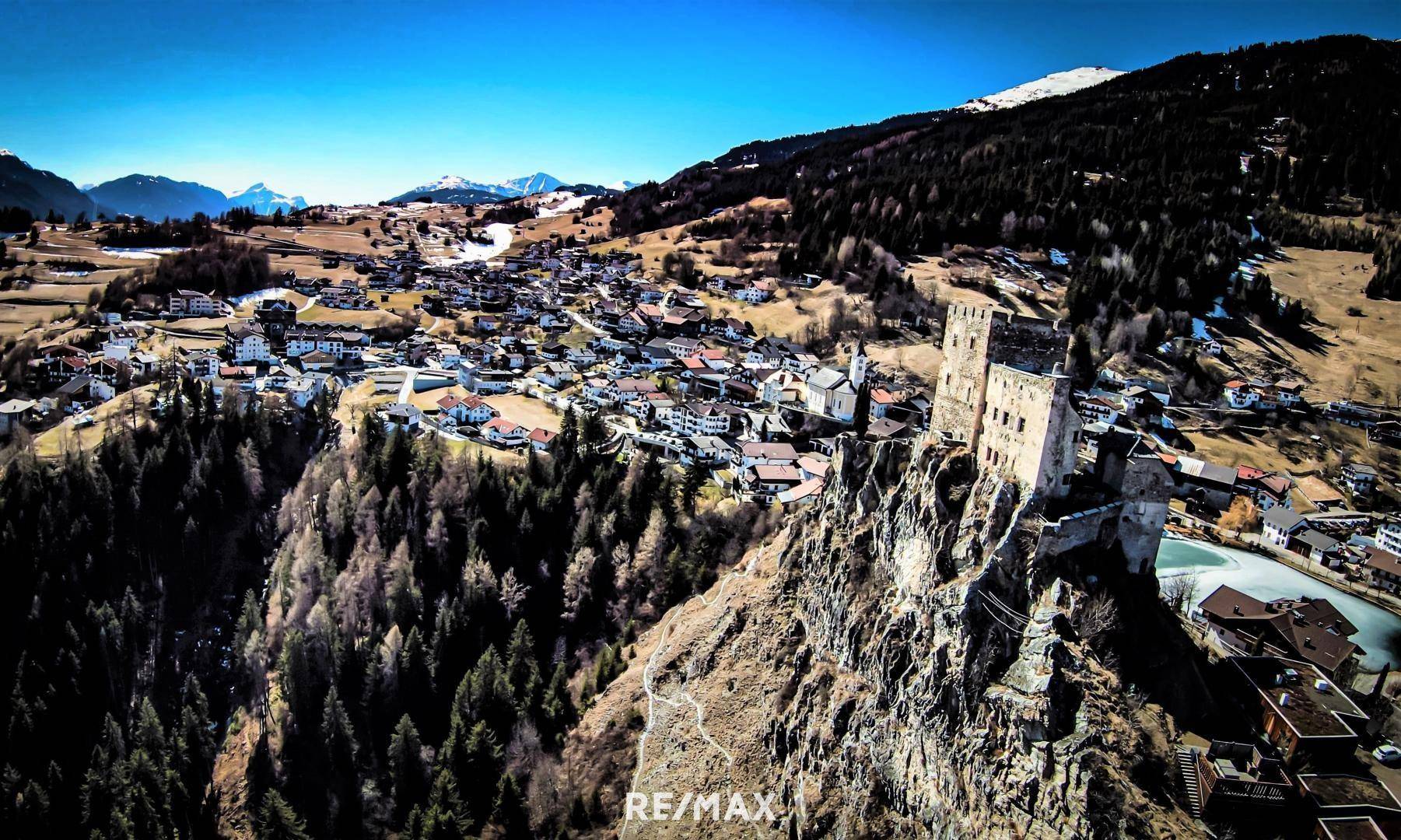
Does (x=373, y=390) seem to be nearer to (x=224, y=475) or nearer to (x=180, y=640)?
(x=224, y=475)

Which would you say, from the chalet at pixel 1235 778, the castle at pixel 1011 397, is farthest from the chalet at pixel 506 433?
the chalet at pixel 1235 778

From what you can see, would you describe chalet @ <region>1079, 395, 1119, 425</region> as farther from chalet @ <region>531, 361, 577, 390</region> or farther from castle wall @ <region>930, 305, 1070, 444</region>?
chalet @ <region>531, 361, 577, 390</region>

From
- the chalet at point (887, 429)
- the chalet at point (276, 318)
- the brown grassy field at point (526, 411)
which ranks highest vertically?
the chalet at point (276, 318)

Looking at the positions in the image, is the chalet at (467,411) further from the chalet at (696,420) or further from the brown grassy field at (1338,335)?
the brown grassy field at (1338,335)

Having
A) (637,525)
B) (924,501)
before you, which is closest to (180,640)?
(637,525)

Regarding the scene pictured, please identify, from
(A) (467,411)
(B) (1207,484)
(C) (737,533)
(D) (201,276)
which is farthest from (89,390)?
(B) (1207,484)

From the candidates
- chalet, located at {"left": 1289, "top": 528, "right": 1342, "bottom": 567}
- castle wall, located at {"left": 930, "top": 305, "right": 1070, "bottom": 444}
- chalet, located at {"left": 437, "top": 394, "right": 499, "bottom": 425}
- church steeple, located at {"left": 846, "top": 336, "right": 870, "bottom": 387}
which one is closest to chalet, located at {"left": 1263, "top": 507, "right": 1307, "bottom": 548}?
chalet, located at {"left": 1289, "top": 528, "right": 1342, "bottom": 567}
